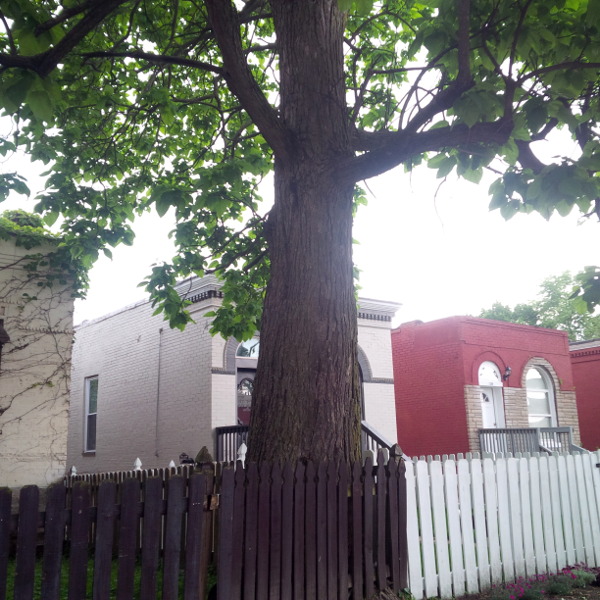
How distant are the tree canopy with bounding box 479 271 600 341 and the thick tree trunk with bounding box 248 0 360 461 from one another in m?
51.4

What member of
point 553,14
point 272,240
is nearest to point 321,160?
point 272,240

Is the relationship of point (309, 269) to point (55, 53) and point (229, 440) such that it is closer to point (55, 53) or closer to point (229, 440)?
point (55, 53)

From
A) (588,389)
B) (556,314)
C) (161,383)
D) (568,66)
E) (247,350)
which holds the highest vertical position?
(556,314)

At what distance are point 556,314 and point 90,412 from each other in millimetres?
45474

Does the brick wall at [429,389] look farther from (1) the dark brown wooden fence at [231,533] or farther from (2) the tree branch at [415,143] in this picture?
(2) the tree branch at [415,143]

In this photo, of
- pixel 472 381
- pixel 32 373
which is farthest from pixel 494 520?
pixel 472 381

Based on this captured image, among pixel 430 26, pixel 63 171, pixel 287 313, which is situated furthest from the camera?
pixel 63 171

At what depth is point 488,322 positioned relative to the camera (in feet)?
70.4

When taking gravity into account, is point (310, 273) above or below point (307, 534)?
above

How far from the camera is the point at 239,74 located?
20.6 ft

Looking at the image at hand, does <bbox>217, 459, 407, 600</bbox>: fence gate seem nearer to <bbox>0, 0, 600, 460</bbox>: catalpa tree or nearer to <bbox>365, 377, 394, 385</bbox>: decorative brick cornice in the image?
<bbox>0, 0, 600, 460</bbox>: catalpa tree

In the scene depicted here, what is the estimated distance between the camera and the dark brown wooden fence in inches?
162

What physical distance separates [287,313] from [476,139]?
2.34m

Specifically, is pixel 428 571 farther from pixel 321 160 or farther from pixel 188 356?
pixel 188 356
